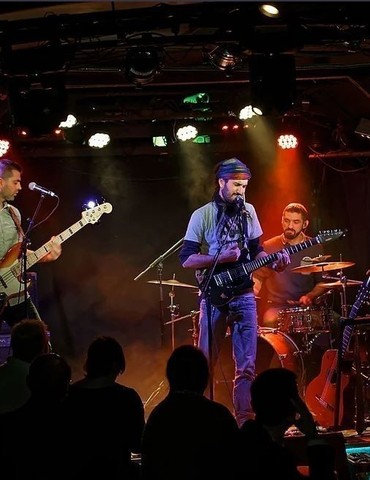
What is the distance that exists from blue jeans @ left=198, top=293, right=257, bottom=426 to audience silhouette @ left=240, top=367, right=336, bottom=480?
9.31ft

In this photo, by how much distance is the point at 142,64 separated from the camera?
7066 mm

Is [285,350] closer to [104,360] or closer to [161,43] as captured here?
[161,43]

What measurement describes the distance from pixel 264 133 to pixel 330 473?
301 inches

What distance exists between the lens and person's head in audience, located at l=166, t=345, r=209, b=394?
12.9ft

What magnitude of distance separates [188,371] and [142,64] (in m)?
3.95

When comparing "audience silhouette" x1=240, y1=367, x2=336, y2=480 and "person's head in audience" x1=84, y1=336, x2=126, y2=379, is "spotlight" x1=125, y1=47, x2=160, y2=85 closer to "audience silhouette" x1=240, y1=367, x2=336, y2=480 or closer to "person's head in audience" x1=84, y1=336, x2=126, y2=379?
"person's head in audience" x1=84, y1=336, x2=126, y2=379

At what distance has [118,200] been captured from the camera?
10.6m

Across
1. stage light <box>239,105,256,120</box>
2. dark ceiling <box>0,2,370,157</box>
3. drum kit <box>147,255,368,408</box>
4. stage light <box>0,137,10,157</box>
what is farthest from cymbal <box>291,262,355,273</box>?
stage light <box>0,137,10,157</box>

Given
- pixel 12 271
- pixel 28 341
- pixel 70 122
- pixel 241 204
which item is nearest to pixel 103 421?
pixel 28 341

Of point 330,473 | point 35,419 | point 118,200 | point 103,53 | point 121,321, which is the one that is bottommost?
point 330,473

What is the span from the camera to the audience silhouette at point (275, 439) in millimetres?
3271

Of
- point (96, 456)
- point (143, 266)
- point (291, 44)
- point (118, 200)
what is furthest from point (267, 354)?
point (96, 456)

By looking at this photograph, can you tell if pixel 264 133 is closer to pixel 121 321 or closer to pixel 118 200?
pixel 118 200

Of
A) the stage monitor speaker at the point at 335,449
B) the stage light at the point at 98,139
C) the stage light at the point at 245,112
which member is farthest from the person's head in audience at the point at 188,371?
the stage light at the point at 98,139
